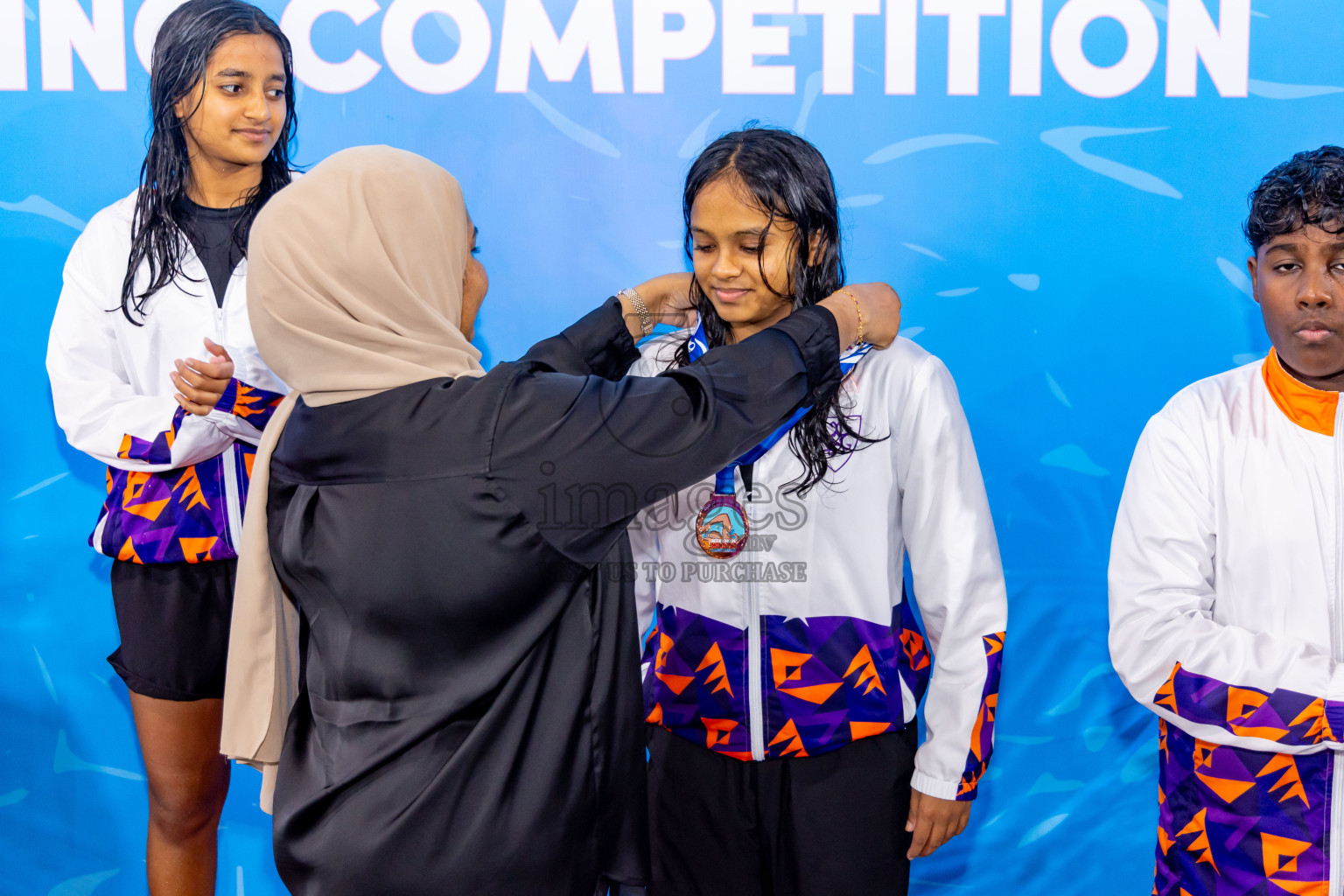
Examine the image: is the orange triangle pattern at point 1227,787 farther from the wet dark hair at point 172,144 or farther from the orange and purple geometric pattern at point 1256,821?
the wet dark hair at point 172,144

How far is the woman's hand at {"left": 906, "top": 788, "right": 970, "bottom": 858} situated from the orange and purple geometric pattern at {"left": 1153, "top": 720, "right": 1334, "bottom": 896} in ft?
1.07

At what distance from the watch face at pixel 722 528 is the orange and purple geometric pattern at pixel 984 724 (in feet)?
1.27

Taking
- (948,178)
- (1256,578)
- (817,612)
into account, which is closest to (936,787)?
(817,612)

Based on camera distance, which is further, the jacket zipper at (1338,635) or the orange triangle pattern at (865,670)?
the orange triangle pattern at (865,670)

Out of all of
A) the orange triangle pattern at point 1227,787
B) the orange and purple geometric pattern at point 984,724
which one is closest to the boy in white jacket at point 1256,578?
the orange triangle pattern at point 1227,787

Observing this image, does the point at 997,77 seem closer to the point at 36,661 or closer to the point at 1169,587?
the point at 1169,587

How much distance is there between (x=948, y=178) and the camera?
221 centimetres

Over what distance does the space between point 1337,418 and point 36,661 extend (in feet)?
8.80

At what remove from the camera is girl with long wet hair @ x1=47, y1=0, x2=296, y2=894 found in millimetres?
1847

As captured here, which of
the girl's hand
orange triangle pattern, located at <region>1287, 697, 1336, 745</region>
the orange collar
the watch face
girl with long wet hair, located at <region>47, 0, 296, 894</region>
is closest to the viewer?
orange triangle pattern, located at <region>1287, 697, 1336, 745</region>

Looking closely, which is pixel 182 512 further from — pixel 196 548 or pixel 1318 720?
pixel 1318 720

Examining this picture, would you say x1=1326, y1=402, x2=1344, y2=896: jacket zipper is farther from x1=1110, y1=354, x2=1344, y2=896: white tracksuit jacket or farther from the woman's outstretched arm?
the woman's outstretched arm

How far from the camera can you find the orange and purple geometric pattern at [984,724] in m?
1.49

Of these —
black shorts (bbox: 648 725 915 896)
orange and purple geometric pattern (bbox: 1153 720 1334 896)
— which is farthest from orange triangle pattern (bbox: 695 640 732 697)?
orange and purple geometric pattern (bbox: 1153 720 1334 896)
